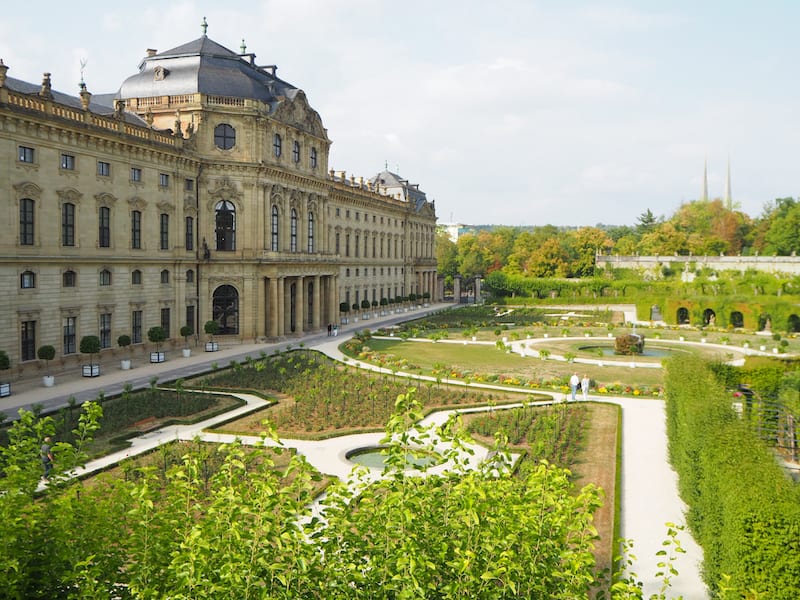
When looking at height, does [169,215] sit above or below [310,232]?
above

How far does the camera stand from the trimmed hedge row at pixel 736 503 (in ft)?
43.6

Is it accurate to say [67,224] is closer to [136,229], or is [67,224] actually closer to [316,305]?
[136,229]

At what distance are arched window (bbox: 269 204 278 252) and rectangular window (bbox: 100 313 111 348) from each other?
17.1 meters

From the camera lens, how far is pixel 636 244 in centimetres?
14325

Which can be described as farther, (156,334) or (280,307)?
(280,307)

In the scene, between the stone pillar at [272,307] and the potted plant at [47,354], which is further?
the stone pillar at [272,307]

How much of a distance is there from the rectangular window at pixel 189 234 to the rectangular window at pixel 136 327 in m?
8.01

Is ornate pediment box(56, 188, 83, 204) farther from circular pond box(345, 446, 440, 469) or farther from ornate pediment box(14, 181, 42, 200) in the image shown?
circular pond box(345, 446, 440, 469)

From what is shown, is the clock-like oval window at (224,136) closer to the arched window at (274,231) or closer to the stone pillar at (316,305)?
the arched window at (274,231)

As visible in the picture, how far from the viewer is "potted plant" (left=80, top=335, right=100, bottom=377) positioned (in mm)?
39656

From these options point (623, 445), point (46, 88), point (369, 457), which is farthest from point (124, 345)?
point (623, 445)

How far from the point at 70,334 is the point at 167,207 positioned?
13.3 metres

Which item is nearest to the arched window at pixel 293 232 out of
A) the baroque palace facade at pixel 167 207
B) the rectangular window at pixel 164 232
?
the baroque palace facade at pixel 167 207

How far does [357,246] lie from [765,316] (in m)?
46.5
